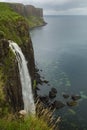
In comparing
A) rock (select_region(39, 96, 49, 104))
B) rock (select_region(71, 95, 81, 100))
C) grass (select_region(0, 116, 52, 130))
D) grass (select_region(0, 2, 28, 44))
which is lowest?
rock (select_region(71, 95, 81, 100))

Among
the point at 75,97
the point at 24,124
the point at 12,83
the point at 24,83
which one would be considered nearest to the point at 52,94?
the point at 75,97

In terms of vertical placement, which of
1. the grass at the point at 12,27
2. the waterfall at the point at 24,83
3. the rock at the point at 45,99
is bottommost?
the rock at the point at 45,99

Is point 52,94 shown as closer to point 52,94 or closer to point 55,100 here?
point 52,94

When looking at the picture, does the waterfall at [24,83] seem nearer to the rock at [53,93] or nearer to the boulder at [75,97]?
the rock at [53,93]

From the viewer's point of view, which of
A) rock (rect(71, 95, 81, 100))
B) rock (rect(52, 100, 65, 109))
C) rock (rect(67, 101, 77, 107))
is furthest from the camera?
rock (rect(71, 95, 81, 100))

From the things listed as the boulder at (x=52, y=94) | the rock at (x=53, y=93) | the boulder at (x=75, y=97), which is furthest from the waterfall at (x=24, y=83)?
the boulder at (x=75, y=97)

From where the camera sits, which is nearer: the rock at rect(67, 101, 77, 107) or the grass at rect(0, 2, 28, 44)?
the grass at rect(0, 2, 28, 44)

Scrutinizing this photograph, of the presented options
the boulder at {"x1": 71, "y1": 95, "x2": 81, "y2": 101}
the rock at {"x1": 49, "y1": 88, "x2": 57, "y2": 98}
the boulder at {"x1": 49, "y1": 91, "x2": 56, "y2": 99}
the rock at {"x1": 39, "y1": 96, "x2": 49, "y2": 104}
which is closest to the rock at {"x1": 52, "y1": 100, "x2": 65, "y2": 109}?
the rock at {"x1": 39, "y1": 96, "x2": 49, "y2": 104}

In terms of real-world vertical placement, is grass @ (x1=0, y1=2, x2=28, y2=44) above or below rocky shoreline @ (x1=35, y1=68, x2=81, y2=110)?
above

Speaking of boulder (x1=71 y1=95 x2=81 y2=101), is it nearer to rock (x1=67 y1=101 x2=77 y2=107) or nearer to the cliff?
rock (x1=67 y1=101 x2=77 y2=107)

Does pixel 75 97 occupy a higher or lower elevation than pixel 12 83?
lower

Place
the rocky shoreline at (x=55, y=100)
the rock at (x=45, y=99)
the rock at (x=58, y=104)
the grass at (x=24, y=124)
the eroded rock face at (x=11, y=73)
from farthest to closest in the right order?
the rock at (x=45, y=99) < the rocky shoreline at (x=55, y=100) < the rock at (x=58, y=104) < the eroded rock face at (x=11, y=73) < the grass at (x=24, y=124)

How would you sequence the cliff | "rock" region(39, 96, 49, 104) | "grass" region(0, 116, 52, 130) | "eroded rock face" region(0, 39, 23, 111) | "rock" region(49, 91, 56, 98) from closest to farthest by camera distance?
"grass" region(0, 116, 52, 130), the cliff, "eroded rock face" region(0, 39, 23, 111), "rock" region(39, 96, 49, 104), "rock" region(49, 91, 56, 98)
